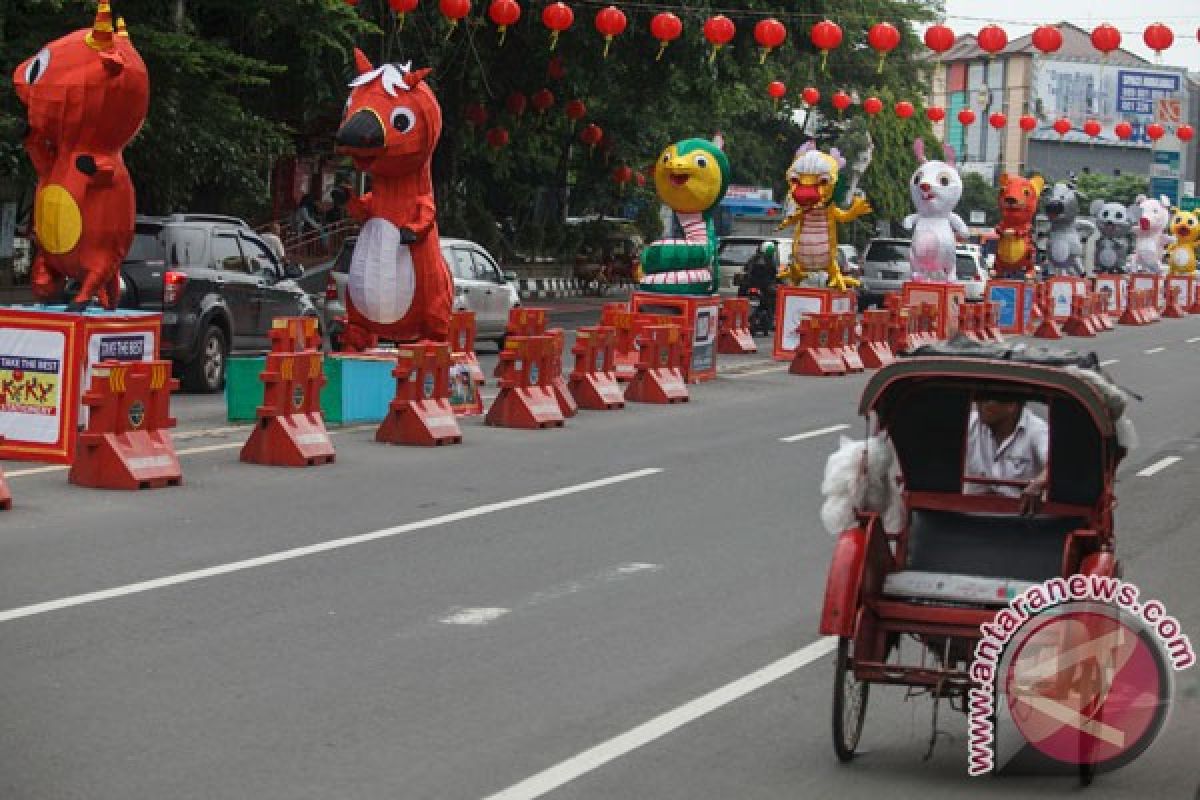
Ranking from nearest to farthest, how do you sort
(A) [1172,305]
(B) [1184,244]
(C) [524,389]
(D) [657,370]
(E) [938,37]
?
1. (C) [524,389]
2. (D) [657,370]
3. (E) [938,37]
4. (A) [1172,305]
5. (B) [1184,244]

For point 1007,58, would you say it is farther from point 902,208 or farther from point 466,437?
point 466,437

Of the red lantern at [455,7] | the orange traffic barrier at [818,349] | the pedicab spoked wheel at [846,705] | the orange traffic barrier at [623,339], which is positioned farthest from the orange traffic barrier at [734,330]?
the pedicab spoked wheel at [846,705]

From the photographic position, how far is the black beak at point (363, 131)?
70.1 ft

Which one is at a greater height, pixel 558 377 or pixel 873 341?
pixel 873 341

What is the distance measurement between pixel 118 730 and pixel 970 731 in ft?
10.4

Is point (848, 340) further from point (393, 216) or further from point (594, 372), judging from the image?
point (393, 216)

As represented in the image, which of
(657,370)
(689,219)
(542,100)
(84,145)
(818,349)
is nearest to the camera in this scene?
(84,145)

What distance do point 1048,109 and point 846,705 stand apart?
135533 mm

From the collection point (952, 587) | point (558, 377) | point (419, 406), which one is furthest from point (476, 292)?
point (952, 587)

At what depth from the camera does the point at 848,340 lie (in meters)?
29.7

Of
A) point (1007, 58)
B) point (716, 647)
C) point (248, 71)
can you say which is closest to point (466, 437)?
point (716, 647)

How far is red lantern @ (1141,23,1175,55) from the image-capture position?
30.7 m

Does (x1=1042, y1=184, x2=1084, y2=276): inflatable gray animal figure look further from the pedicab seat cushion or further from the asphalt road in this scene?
the pedicab seat cushion

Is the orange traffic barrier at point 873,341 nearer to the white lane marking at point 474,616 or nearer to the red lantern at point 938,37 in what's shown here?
the red lantern at point 938,37
